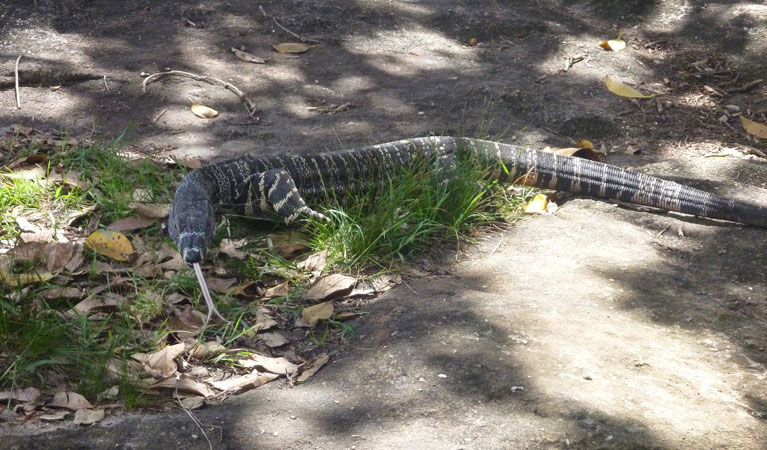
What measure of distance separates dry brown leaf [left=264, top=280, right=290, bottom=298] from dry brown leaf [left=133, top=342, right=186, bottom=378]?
0.74m

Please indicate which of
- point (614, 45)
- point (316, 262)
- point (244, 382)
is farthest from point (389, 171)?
point (614, 45)

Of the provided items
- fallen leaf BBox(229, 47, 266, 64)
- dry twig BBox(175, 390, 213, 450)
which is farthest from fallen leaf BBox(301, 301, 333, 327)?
fallen leaf BBox(229, 47, 266, 64)

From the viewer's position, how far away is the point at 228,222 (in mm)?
4973

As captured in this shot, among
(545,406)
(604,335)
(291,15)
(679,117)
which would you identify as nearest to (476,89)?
(679,117)

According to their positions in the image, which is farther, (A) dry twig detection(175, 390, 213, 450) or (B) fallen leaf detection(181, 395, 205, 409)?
(B) fallen leaf detection(181, 395, 205, 409)

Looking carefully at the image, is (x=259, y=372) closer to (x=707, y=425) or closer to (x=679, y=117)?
(x=707, y=425)

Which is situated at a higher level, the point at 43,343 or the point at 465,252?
the point at 43,343

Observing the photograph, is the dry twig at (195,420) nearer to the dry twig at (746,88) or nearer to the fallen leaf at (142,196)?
the fallen leaf at (142,196)

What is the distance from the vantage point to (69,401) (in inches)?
124

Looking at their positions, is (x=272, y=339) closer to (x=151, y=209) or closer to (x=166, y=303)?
(x=166, y=303)

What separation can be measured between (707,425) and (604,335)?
29.8 inches

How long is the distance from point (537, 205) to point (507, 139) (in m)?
1.11

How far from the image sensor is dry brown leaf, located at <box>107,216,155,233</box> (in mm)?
4711

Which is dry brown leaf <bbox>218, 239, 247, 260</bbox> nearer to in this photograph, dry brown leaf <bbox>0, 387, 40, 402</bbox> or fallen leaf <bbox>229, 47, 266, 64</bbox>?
dry brown leaf <bbox>0, 387, 40, 402</bbox>
